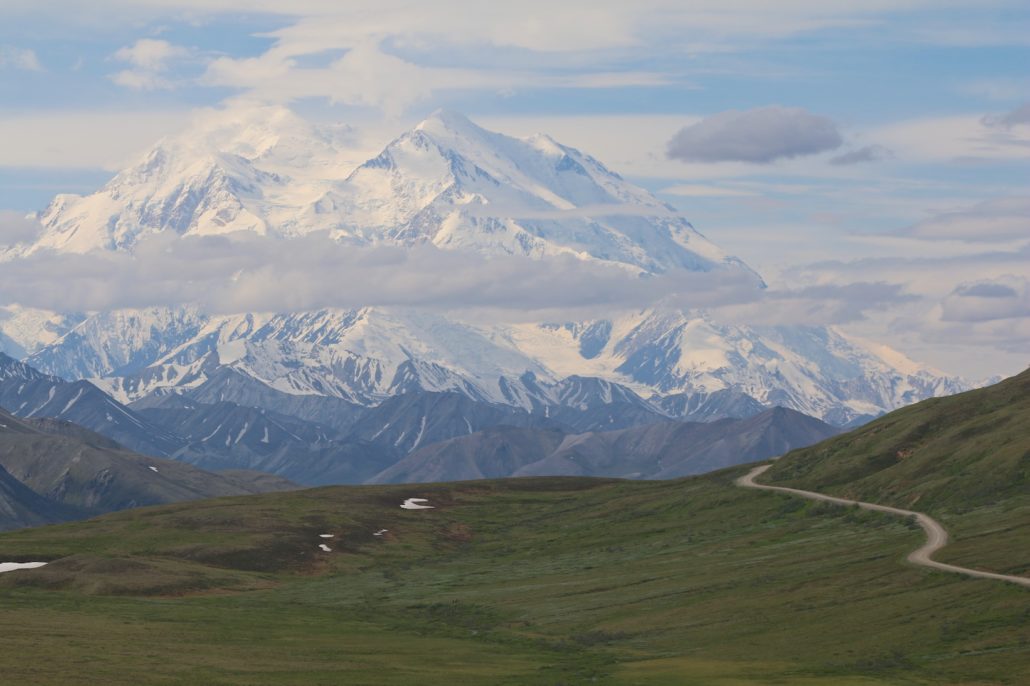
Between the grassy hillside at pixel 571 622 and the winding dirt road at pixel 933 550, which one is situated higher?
the winding dirt road at pixel 933 550

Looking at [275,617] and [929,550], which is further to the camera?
[275,617]

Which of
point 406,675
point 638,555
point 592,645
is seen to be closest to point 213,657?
point 406,675

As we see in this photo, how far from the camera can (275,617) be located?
5856 inches

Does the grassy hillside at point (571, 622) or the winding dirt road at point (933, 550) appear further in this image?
the winding dirt road at point (933, 550)

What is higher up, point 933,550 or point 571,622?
point 933,550

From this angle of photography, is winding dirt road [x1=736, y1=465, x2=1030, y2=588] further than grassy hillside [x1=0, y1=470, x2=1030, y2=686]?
Yes

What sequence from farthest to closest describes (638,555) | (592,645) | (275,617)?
(638,555), (275,617), (592,645)

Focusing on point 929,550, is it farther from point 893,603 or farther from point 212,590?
point 212,590

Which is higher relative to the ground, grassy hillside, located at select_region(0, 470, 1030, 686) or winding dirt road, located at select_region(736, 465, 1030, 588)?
winding dirt road, located at select_region(736, 465, 1030, 588)

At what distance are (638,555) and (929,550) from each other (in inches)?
2313

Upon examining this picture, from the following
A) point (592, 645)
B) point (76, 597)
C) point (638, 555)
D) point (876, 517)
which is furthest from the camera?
point (638, 555)

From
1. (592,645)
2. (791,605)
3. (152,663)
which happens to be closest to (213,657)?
→ (152,663)

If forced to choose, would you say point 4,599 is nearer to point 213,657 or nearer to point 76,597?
point 76,597

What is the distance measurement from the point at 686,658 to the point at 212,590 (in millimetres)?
86366
